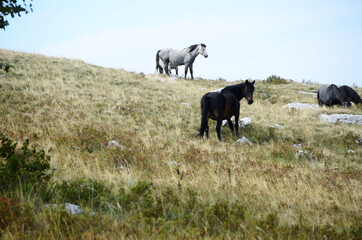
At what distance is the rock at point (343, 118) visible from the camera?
1360 cm

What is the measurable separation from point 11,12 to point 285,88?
2515 centimetres

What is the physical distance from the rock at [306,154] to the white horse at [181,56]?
16.4 m

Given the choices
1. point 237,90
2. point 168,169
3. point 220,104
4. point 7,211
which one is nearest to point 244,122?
point 237,90

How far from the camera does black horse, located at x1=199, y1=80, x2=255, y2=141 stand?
10.4 m

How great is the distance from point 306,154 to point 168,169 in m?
5.01

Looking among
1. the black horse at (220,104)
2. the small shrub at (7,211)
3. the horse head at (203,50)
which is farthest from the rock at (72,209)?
the horse head at (203,50)

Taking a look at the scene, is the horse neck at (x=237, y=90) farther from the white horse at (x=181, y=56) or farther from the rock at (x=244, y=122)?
the white horse at (x=181, y=56)

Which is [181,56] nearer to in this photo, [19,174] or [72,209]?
[19,174]

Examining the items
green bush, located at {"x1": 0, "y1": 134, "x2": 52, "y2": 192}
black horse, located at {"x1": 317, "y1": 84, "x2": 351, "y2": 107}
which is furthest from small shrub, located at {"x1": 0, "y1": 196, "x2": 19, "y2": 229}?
black horse, located at {"x1": 317, "y1": 84, "x2": 351, "y2": 107}

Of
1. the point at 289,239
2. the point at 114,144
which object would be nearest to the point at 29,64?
the point at 114,144

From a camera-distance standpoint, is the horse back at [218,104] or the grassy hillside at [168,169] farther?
the horse back at [218,104]

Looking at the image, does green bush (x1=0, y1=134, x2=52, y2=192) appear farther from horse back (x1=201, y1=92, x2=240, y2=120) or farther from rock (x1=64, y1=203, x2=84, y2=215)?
horse back (x1=201, y1=92, x2=240, y2=120)

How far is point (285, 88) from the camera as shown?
85.3 feet

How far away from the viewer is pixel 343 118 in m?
13.9
